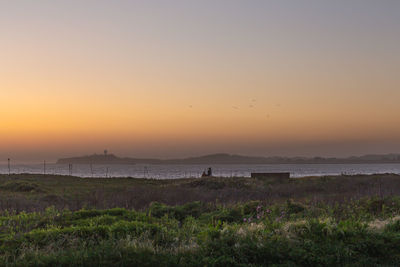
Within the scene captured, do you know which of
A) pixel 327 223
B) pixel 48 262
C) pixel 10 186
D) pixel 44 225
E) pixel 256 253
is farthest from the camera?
pixel 10 186

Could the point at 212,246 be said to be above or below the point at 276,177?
above

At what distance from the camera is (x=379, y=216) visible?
12039mm

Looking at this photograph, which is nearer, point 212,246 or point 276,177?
point 212,246

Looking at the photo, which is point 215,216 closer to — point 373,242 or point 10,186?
point 373,242

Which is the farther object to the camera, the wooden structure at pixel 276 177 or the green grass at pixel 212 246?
the wooden structure at pixel 276 177

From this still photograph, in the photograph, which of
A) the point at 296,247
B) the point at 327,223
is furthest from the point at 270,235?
the point at 327,223

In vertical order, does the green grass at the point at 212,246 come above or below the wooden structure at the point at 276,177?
above

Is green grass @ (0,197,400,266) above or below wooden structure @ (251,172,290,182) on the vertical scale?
above

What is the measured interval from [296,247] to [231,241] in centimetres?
131

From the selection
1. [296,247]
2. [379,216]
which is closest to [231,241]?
[296,247]

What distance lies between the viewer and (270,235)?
309 inches

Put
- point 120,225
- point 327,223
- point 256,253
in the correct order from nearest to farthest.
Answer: point 256,253, point 327,223, point 120,225

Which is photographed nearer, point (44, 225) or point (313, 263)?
point (313, 263)

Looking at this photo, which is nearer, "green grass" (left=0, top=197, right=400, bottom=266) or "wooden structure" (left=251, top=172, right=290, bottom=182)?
"green grass" (left=0, top=197, right=400, bottom=266)
